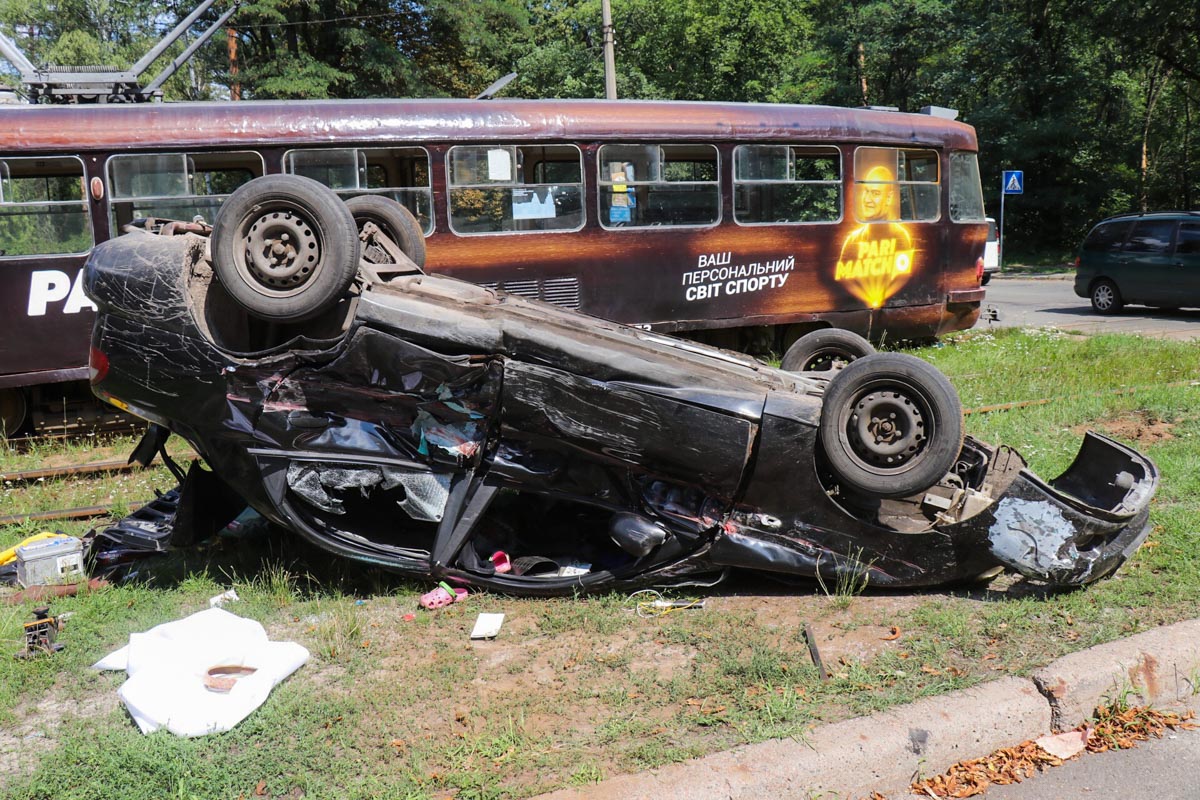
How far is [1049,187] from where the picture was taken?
31.5 m

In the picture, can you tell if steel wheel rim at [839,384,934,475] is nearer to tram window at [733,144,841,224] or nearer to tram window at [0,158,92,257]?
tram window at [733,144,841,224]

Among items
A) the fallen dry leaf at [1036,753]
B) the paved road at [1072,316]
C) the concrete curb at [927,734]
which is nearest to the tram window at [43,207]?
the concrete curb at [927,734]

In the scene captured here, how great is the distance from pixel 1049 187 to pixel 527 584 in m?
32.0

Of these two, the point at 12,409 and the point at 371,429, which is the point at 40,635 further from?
the point at 12,409

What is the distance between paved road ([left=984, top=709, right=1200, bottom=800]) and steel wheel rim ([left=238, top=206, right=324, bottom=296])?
346 cm

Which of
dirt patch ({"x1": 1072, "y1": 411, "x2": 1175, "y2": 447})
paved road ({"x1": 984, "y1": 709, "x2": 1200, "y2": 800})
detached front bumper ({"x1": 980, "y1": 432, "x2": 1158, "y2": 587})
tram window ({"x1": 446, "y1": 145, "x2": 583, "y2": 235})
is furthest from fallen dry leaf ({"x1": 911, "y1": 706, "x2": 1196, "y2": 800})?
tram window ({"x1": 446, "y1": 145, "x2": 583, "y2": 235})

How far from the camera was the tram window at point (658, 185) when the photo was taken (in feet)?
32.6

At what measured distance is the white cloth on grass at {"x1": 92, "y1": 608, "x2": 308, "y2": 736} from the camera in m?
3.51

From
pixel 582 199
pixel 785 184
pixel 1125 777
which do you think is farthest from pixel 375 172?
pixel 1125 777

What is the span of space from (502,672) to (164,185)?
668cm

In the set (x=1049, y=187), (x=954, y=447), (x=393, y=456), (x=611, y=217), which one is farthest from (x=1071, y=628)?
(x=1049, y=187)

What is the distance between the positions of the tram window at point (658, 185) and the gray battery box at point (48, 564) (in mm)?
6208

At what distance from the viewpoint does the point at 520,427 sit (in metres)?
4.29

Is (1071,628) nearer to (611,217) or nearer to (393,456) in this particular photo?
(393,456)
